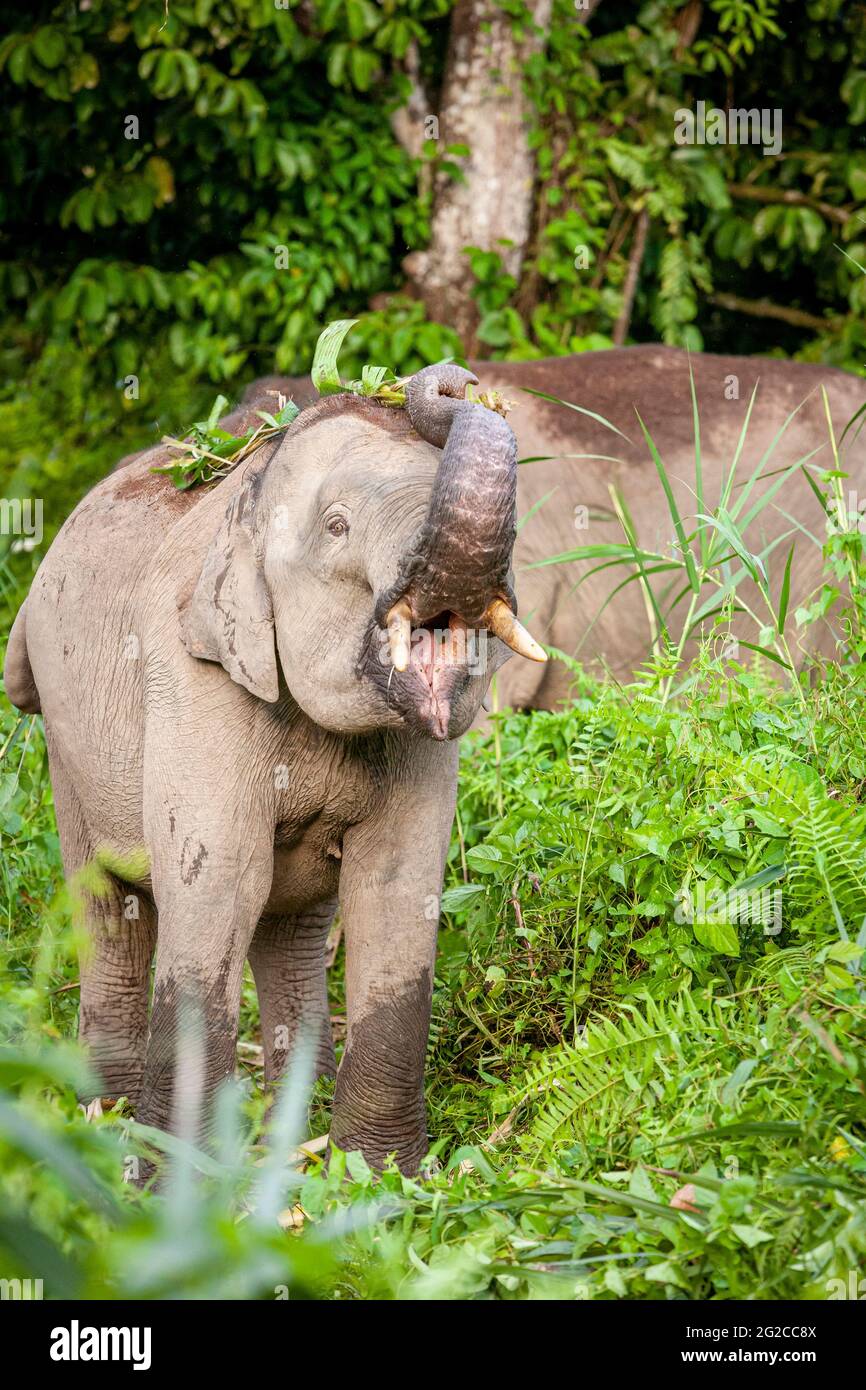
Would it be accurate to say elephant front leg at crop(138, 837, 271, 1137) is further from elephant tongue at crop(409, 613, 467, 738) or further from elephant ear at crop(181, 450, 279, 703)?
elephant tongue at crop(409, 613, 467, 738)

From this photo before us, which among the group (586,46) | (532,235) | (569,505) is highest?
(586,46)

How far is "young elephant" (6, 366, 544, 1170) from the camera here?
3.26 m

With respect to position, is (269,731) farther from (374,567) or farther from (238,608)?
(374,567)

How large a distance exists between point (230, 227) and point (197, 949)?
5.87 metres

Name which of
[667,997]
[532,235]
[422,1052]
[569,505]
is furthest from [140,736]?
[532,235]

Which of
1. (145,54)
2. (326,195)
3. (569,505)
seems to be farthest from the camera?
(326,195)

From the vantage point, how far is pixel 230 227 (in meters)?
8.87

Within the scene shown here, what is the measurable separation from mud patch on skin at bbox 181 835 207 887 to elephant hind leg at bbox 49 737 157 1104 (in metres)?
0.84

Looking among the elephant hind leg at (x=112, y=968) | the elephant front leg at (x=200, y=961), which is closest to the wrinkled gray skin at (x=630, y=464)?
the elephant hind leg at (x=112, y=968)

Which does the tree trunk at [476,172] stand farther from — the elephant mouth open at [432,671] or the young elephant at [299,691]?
the elephant mouth open at [432,671]

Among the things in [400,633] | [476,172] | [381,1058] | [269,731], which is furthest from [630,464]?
[400,633]

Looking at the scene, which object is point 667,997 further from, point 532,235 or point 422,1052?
point 532,235

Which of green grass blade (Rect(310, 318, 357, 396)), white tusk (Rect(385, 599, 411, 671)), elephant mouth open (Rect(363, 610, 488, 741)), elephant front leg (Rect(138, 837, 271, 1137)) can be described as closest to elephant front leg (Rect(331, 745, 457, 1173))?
elephant front leg (Rect(138, 837, 271, 1137))

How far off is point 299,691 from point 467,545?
596 mm
